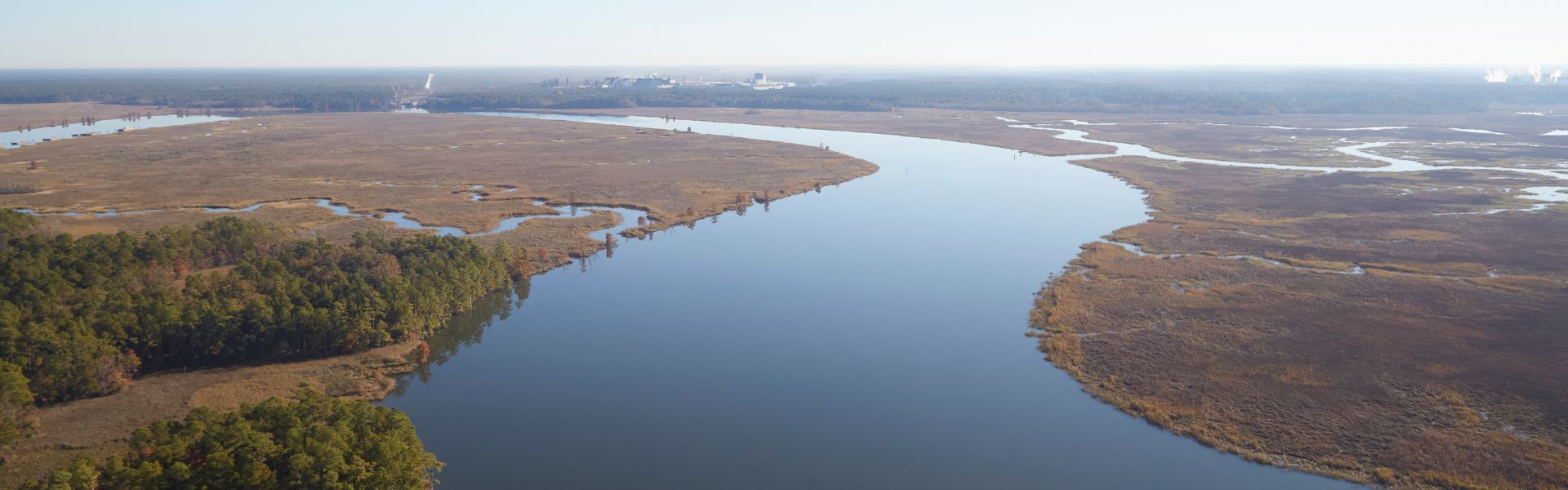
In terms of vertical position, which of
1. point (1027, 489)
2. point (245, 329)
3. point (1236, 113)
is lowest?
point (1027, 489)

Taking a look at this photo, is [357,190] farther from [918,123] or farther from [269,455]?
[918,123]

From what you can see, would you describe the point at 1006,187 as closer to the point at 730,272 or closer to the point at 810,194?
the point at 810,194

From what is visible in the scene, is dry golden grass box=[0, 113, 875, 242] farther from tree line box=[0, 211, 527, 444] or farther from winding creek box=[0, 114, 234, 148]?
tree line box=[0, 211, 527, 444]

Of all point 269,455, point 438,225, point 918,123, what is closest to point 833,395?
point 269,455

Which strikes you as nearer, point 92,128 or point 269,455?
point 269,455

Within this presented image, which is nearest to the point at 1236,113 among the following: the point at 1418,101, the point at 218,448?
the point at 1418,101

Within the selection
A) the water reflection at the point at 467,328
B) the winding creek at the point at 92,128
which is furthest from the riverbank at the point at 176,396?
the winding creek at the point at 92,128

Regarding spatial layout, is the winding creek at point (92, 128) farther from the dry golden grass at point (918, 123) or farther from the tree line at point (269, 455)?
the tree line at point (269, 455)

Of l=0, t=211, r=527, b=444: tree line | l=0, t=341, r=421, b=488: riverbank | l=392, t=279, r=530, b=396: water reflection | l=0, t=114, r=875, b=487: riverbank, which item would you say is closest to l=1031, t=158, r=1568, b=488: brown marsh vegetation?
l=392, t=279, r=530, b=396: water reflection
